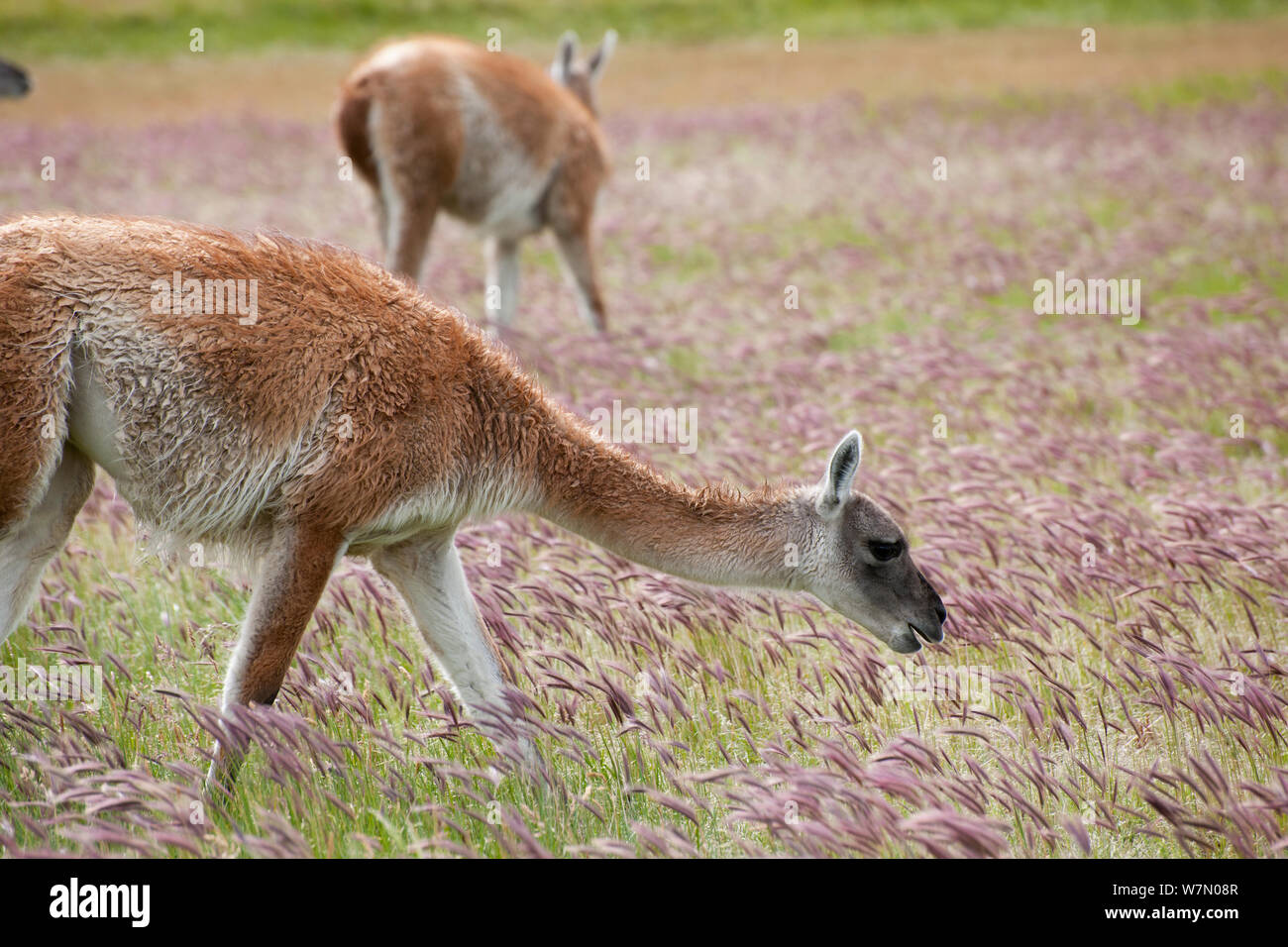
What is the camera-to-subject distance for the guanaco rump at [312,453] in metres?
4.32

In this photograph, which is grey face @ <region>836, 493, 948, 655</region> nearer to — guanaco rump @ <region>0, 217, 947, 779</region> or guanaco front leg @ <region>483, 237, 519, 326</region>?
guanaco rump @ <region>0, 217, 947, 779</region>

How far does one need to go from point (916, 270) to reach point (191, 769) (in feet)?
37.1

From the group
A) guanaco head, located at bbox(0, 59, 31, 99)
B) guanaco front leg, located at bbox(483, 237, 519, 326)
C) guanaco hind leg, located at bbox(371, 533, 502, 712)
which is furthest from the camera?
guanaco head, located at bbox(0, 59, 31, 99)

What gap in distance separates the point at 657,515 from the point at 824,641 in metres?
1.19

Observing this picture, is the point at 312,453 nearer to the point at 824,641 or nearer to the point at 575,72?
the point at 824,641

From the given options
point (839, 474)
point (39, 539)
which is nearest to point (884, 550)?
point (839, 474)

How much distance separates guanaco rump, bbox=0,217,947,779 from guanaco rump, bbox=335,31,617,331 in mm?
4926

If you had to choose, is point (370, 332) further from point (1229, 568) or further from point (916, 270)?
point (916, 270)

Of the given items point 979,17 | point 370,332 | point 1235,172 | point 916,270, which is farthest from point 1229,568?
point 979,17

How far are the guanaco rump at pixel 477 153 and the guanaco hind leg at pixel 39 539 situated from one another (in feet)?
16.4

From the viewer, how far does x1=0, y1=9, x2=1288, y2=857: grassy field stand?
3.88 meters

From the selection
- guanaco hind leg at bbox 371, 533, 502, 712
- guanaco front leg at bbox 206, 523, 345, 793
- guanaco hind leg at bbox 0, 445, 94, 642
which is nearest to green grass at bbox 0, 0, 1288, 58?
guanaco hind leg at bbox 371, 533, 502, 712

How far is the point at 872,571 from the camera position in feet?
16.0

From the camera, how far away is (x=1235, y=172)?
613 inches
